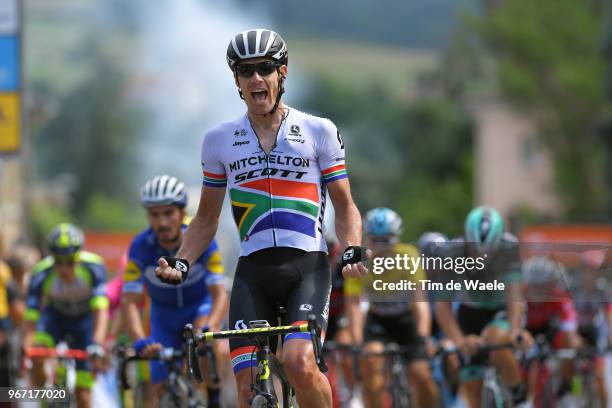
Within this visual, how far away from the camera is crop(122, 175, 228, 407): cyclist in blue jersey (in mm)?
10625

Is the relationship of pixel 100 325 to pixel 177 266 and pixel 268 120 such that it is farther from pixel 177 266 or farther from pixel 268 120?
pixel 268 120

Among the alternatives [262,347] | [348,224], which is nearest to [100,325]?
[348,224]

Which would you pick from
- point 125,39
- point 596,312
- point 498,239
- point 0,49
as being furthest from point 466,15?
point 125,39

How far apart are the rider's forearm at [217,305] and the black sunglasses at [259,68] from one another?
104 inches

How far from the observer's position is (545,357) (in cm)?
1424

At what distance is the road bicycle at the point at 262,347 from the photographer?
7438 mm

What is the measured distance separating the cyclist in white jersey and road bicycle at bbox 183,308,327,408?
0.53ft

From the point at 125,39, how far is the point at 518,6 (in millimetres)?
76696

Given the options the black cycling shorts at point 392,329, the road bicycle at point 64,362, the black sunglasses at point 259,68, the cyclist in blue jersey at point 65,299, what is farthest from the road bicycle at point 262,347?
the black cycling shorts at point 392,329

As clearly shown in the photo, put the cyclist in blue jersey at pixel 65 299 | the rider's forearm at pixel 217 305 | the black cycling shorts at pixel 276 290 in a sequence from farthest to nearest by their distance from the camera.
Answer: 1. the cyclist in blue jersey at pixel 65 299
2. the rider's forearm at pixel 217 305
3. the black cycling shorts at pixel 276 290

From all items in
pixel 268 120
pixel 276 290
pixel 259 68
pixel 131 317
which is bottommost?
pixel 276 290

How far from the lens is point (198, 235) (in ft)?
27.6

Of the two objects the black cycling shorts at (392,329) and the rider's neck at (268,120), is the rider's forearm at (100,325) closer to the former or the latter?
the black cycling shorts at (392,329)

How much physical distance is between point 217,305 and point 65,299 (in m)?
2.83
